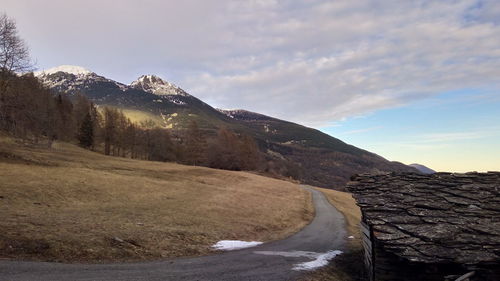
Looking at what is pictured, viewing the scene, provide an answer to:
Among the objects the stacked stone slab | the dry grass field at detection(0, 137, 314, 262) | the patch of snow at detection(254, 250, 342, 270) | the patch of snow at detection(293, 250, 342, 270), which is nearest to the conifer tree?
the dry grass field at detection(0, 137, 314, 262)

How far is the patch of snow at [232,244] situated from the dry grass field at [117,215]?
64cm

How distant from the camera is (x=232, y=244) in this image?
72.6ft

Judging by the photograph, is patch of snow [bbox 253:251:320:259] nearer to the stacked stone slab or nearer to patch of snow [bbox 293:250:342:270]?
patch of snow [bbox 293:250:342:270]

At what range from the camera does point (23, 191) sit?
27.1 metres

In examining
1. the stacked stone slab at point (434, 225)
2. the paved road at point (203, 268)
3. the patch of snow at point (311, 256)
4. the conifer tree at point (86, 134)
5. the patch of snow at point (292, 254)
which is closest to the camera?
the paved road at point (203, 268)

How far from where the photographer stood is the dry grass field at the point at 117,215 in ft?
52.3

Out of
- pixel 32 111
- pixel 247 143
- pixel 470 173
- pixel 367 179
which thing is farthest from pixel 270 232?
pixel 247 143

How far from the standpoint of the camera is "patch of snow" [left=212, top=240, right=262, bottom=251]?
21.0 meters

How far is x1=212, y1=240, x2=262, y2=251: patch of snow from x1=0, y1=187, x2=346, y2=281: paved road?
71cm

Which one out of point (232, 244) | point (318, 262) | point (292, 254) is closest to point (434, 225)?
point (318, 262)

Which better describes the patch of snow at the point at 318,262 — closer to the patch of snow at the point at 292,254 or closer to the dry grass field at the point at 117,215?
the patch of snow at the point at 292,254

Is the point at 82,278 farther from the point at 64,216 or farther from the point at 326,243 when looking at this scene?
the point at 326,243

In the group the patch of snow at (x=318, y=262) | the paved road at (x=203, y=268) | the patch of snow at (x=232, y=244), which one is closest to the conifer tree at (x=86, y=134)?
the patch of snow at (x=232, y=244)

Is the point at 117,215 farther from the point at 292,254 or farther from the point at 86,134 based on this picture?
the point at 86,134
